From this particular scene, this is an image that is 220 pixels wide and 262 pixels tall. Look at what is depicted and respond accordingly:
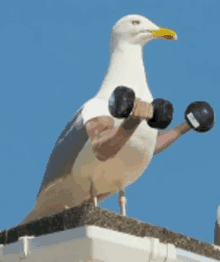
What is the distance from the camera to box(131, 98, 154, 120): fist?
611 centimetres

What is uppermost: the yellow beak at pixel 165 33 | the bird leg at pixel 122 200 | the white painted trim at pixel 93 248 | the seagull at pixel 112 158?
the yellow beak at pixel 165 33

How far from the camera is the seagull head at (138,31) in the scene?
7.20 meters

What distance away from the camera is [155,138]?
673cm

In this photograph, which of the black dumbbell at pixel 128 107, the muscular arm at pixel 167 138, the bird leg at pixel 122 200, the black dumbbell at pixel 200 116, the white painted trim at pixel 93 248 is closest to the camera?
the white painted trim at pixel 93 248

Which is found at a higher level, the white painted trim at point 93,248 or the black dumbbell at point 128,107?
the black dumbbell at point 128,107

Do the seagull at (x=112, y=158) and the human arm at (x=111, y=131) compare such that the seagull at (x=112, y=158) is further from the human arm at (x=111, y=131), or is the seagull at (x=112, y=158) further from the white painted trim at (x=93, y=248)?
the white painted trim at (x=93, y=248)

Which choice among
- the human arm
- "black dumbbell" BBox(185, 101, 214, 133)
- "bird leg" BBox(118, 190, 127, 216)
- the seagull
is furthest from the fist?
"bird leg" BBox(118, 190, 127, 216)

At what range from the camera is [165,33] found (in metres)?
7.25

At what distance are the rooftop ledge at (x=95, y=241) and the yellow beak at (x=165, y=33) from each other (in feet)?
7.53

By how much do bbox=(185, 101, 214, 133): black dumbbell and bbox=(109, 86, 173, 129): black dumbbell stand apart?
0.37 meters

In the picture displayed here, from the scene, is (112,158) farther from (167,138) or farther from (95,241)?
(95,241)

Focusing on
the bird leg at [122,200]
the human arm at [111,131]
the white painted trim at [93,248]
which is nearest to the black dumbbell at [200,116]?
the human arm at [111,131]

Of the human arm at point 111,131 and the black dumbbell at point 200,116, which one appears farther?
the black dumbbell at point 200,116

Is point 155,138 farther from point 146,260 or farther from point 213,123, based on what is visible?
point 146,260
